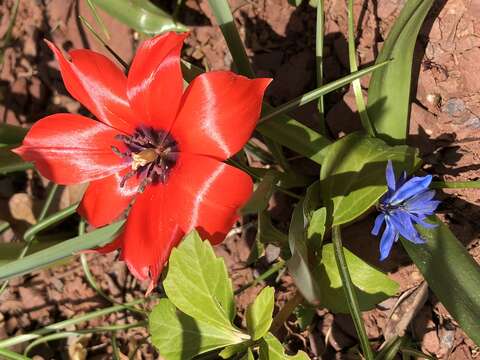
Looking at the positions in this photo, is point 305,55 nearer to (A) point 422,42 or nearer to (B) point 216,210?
(A) point 422,42

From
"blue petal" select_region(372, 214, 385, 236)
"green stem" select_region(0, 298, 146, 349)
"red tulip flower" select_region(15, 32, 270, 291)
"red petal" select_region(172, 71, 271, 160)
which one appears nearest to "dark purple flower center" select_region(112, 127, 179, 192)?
"red tulip flower" select_region(15, 32, 270, 291)

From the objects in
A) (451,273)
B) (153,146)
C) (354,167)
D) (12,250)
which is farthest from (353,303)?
(12,250)

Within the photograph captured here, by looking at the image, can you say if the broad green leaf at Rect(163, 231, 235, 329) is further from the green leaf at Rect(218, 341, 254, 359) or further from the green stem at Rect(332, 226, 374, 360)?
the green stem at Rect(332, 226, 374, 360)

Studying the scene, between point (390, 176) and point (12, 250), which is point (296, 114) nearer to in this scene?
point (390, 176)

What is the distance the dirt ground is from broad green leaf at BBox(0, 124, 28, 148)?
39cm

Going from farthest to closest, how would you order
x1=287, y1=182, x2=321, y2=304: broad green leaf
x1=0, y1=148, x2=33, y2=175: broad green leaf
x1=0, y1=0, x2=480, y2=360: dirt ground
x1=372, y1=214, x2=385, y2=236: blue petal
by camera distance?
1. x1=0, y1=148, x2=33, y2=175: broad green leaf
2. x1=0, y1=0, x2=480, y2=360: dirt ground
3. x1=372, y1=214, x2=385, y2=236: blue petal
4. x1=287, y1=182, x2=321, y2=304: broad green leaf

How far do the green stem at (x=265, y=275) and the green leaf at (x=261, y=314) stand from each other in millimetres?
384

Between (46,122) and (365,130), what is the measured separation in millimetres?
780

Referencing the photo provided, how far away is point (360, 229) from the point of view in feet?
5.42

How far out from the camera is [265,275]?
1727 mm

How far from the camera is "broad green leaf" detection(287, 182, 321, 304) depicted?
1099 millimetres

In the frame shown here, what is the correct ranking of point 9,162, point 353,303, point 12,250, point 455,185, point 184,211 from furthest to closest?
point 12,250
point 9,162
point 455,185
point 184,211
point 353,303

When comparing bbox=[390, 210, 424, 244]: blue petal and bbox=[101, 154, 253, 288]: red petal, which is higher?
bbox=[101, 154, 253, 288]: red petal

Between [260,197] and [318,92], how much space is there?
284mm
